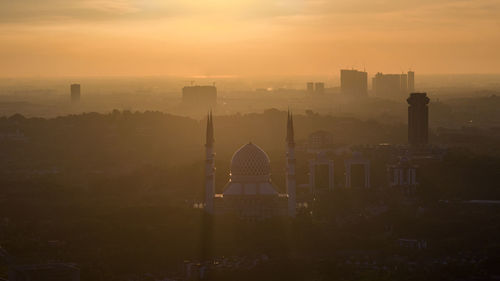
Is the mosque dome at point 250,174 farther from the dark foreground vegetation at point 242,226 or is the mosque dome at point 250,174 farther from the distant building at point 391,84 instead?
the distant building at point 391,84

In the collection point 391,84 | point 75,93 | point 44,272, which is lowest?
point 44,272

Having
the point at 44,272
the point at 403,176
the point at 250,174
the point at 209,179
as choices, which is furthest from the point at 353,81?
the point at 44,272

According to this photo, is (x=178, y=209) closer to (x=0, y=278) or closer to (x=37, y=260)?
(x=37, y=260)

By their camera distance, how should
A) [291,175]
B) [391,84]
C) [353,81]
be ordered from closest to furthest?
[291,175], [353,81], [391,84]

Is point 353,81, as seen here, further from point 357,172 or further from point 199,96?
point 357,172

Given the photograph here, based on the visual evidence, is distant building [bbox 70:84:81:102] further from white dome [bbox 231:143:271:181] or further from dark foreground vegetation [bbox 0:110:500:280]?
white dome [bbox 231:143:271:181]

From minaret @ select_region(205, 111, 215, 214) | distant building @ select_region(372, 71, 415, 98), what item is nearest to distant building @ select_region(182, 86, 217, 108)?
distant building @ select_region(372, 71, 415, 98)

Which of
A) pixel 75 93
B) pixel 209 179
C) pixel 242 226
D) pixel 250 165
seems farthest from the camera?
pixel 75 93

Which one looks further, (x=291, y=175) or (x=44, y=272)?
(x=291, y=175)
